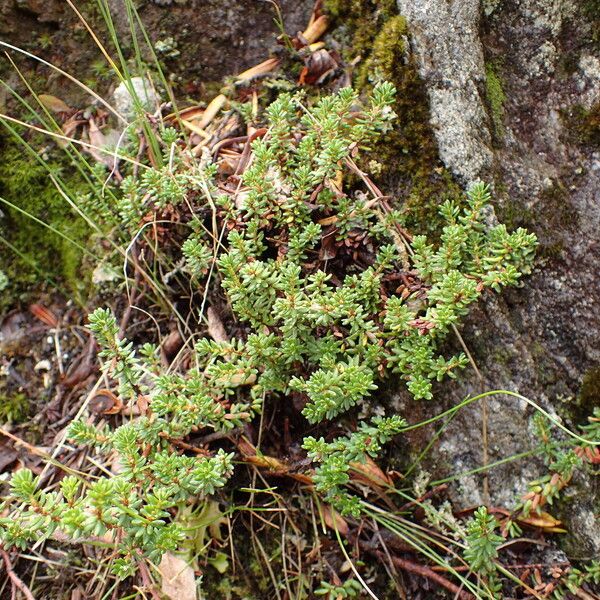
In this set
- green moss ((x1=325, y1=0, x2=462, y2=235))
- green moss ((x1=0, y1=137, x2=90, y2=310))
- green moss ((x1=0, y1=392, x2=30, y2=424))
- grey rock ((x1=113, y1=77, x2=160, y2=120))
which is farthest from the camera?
green moss ((x1=0, y1=137, x2=90, y2=310))

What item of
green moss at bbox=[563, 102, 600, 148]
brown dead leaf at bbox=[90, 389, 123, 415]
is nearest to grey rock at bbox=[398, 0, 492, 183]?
green moss at bbox=[563, 102, 600, 148]

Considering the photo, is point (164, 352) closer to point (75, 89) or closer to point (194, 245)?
point (194, 245)

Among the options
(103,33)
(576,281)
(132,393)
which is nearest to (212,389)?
(132,393)

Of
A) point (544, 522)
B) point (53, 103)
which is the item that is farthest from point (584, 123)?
point (53, 103)

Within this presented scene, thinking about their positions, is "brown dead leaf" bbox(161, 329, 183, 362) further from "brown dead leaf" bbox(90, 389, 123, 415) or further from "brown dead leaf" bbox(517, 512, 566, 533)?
"brown dead leaf" bbox(517, 512, 566, 533)

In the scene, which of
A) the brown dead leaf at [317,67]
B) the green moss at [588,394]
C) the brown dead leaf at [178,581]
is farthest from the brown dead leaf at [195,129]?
the green moss at [588,394]

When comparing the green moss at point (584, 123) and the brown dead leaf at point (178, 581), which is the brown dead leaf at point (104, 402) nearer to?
the brown dead leaf at point (178, 581)
